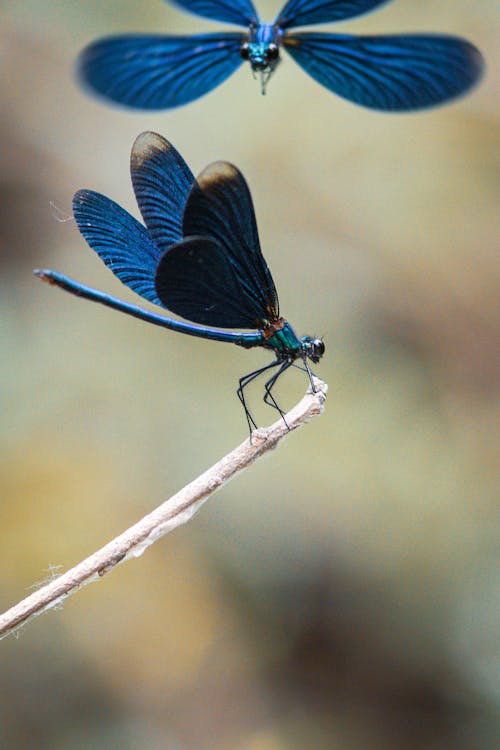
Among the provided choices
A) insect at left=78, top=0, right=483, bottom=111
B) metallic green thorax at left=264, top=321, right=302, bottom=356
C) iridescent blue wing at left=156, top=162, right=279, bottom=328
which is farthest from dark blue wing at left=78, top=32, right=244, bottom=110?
metallic green thorax at left=264, top=321, right=302, bottom=356

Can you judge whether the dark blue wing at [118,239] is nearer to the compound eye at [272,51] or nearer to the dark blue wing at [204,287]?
the dark blue wing at [204,287]

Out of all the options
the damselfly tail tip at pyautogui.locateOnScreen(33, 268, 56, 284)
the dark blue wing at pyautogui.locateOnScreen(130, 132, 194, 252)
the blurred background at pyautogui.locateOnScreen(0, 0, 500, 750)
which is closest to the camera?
the damselfly tail tip at pyautogui.locateOnScreen(33, 268, 56, 284)

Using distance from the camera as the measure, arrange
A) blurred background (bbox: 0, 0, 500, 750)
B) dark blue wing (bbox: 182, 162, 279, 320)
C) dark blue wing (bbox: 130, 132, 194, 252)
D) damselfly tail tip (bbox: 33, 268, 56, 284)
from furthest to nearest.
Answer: blurred background (bbox: 0, 0, 500, 750) < dark blue wing (bbox: 130, 132, 194, 252) < dark blue wing (bbox: 182, 162, 279, 320) < damselfly tail tip (bbox: 33, 268, 56, 284)

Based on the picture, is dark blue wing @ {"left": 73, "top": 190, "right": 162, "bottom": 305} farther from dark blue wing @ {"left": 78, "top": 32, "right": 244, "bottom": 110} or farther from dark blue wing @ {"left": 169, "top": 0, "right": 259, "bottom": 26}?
dark blue wing @ {"left": 169, "top": 0, "right": 259, "bottom": 26}

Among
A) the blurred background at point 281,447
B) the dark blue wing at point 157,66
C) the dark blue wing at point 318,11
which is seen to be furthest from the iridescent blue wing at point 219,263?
the blurred background at point 281,447

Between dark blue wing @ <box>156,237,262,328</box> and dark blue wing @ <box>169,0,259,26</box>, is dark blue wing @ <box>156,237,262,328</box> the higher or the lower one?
the lower one

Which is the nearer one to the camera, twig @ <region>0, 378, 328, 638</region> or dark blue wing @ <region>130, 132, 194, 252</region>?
twig @ <region>0, 378, 328, 638</region>
